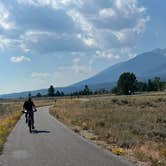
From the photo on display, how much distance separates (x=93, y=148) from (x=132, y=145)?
59.2 inches

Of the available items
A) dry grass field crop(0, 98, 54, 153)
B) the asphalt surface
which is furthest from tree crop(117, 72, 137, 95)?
the asphalt surface

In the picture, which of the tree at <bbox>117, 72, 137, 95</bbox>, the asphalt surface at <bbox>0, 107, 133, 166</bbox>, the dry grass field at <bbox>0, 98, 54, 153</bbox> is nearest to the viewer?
the asphalt surface at <bbox>0, 107, 133, 166</bbox>

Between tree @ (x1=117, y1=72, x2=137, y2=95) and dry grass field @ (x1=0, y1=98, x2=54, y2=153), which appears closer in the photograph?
dry grass field @ (x1=0, y1=98, x2=54, y2=153)

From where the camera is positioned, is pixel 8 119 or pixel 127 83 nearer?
pixel 8 119

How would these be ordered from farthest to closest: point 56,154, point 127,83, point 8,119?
point 127,83
point 8,119
point 56,154

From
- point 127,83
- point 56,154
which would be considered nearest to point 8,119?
point 56,154

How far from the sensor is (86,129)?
936 inches

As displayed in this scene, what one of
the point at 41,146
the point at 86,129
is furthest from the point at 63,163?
the point at 86,129

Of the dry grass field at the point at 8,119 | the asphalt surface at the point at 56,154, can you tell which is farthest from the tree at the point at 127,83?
the asphalt surface at the point at 56,154

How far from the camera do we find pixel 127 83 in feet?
449

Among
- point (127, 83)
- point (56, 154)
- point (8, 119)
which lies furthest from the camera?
point (127, 83)

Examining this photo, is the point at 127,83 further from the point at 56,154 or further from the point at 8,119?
the point at 56,154

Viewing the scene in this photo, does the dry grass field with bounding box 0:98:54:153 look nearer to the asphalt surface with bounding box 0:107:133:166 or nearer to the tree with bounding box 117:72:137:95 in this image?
the asphalt surface with bounding box 0:107:133:166

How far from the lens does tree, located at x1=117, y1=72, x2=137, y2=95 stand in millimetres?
135250
